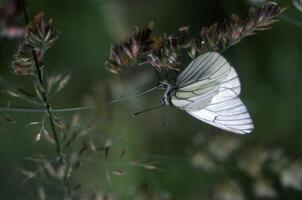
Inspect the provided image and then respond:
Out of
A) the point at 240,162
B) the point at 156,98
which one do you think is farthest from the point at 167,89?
the point at 156,98

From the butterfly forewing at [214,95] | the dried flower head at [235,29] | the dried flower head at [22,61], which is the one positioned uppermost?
the dried flower head at [22,61]

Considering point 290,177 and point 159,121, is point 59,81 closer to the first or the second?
point 290,177

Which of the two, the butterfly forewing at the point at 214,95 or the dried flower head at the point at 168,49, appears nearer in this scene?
the dried flower head at the point at 168,49

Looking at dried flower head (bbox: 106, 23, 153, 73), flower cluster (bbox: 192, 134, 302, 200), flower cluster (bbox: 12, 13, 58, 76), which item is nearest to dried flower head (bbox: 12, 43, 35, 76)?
flower cluster (bbox: 12, 13, 58, 76)

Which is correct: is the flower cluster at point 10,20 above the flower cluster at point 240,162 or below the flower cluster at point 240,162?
above

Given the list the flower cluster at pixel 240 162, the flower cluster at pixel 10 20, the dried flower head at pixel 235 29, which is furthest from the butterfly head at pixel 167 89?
the flower cluster at pixel 240 162

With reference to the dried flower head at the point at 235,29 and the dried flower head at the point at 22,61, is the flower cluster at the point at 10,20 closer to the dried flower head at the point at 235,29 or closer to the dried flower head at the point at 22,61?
the dried flower head at the point at 22,61
